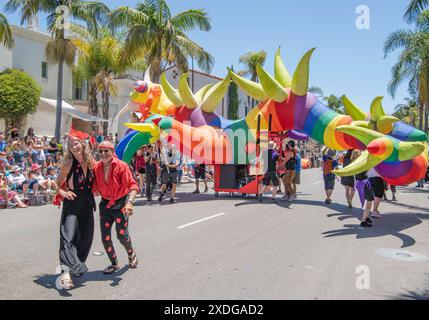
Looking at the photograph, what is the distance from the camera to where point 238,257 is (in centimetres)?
600

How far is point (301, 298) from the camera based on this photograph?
14.5 ft

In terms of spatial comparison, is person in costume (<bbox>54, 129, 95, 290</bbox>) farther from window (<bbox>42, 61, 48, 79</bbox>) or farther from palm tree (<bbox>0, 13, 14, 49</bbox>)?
window (<bbox>42, 61, 48, 79</bbox>)

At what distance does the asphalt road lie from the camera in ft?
15.1

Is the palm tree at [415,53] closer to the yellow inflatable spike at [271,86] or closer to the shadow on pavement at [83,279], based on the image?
the yellow inflatable spike at [271,86]

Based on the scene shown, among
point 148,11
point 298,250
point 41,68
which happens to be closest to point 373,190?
point 298,250

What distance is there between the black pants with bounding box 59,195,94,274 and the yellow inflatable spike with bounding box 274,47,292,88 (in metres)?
8.63

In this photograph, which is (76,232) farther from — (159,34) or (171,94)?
(159,34)

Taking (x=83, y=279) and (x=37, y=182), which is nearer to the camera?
(x=83, y=279)

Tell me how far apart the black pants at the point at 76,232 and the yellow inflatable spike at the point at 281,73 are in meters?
8.63

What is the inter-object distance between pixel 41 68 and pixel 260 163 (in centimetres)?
2177

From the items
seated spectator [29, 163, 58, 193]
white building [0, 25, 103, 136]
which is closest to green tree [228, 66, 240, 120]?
white building [0, 25, 103, 136]

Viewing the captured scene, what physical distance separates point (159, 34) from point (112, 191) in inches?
592

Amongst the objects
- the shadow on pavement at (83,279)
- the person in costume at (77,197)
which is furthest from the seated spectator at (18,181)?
the person in costume at (77,197)

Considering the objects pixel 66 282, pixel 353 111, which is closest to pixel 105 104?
pixel 353 111
